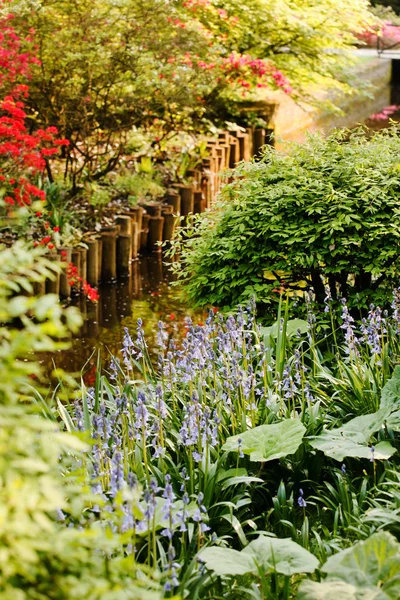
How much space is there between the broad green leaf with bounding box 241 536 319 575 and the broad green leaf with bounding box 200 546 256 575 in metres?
0.04

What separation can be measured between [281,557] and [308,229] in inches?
123

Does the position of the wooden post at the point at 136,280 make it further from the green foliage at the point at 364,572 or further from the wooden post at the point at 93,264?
the green foliage at the point at 364,572

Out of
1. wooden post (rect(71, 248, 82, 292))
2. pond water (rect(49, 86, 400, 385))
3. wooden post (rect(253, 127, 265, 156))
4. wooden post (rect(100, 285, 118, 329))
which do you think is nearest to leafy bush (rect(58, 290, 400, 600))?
pond water (rect(49, 86, 400, 385))

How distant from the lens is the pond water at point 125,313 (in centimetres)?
862

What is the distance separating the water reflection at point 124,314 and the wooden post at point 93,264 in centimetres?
16

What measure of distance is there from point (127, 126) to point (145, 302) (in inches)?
128

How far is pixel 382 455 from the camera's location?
4.16 m

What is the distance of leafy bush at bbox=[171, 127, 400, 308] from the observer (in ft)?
19.4

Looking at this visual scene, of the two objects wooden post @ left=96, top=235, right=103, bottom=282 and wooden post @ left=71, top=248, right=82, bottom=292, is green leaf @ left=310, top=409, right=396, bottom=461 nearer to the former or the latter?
wooden post @ left=71, top=248, right=82, bottom=292

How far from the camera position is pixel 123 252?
1114 cm

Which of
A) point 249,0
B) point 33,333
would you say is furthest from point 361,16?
point 33,333

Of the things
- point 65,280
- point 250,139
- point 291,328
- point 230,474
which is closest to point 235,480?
point 230,474

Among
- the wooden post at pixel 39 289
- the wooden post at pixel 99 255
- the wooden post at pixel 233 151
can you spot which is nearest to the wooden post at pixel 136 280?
the wooden post at pixel 99 255

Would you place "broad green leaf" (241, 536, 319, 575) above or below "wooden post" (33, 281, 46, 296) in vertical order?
above
